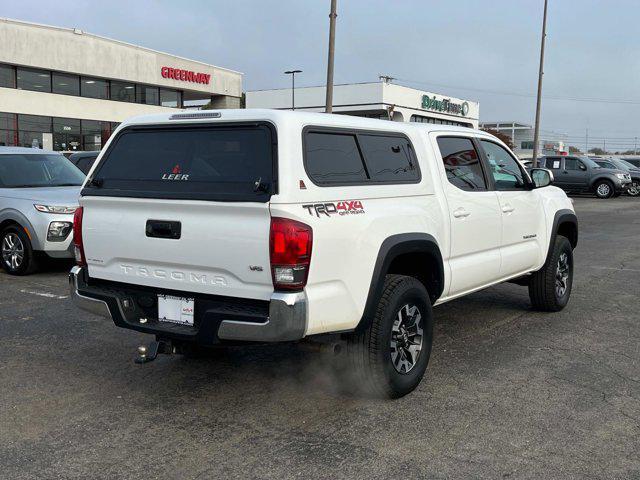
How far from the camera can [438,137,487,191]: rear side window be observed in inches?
207

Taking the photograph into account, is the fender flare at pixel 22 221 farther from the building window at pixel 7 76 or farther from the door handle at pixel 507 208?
the building window at pixel 7 76

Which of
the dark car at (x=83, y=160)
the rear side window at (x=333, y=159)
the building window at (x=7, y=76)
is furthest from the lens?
the building window at (x=7, y=76)

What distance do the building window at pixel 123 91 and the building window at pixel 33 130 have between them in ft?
16.9

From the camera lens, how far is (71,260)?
9.94 m

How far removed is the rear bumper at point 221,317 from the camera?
3.66 metres

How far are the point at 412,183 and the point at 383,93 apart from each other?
48.3m

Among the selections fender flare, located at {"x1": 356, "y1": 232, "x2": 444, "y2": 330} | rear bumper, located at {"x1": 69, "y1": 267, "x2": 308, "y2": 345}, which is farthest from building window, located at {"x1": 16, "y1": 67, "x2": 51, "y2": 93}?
fender flare, located at {"x1": 356, "y1": 232, "x2": 444, "y2": 330}

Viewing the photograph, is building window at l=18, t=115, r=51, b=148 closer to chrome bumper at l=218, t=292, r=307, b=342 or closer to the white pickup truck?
the white pickup truck

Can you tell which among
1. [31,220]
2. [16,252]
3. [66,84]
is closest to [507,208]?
[31,220]

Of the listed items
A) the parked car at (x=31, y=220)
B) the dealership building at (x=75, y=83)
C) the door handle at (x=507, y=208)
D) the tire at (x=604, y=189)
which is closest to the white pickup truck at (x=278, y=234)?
the door handle at (x=507, y=208)

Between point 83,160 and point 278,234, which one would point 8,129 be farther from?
point 278,234

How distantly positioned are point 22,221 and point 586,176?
25.5 meters

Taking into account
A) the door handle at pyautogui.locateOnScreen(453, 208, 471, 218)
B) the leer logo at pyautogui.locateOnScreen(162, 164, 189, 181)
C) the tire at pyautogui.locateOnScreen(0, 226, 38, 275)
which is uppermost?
the leer logo at pyautogui.locateOnScreen(162, 164, 189, 181)

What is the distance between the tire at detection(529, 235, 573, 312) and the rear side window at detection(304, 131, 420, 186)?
2530 millimetres
